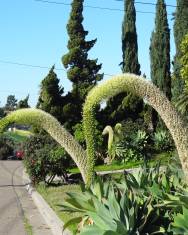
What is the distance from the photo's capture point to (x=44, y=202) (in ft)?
48.2

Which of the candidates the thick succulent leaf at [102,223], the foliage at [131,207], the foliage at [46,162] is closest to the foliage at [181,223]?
the foliage at [131,207]

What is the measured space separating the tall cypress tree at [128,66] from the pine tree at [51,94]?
131 inches

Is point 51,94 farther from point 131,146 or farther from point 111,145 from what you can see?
point 111,145

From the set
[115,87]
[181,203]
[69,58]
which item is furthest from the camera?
[69,58]

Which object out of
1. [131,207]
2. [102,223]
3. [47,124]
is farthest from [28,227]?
[47,124]

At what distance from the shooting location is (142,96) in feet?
11.5

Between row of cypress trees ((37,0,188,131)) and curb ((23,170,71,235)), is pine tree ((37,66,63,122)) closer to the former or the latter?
row of cypress trees ((37,0,188,131))

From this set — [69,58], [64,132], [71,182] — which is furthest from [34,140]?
[64,132]

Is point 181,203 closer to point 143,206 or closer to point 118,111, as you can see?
point 143,206

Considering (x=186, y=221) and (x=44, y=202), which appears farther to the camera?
(x=44, y=202)

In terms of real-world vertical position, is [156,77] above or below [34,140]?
above

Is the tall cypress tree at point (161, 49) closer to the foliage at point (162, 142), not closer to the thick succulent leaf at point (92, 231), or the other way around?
the foliage at point (162, 142)

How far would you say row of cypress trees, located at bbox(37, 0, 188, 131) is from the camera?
98.1 feet

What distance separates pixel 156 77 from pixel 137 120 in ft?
10.2
